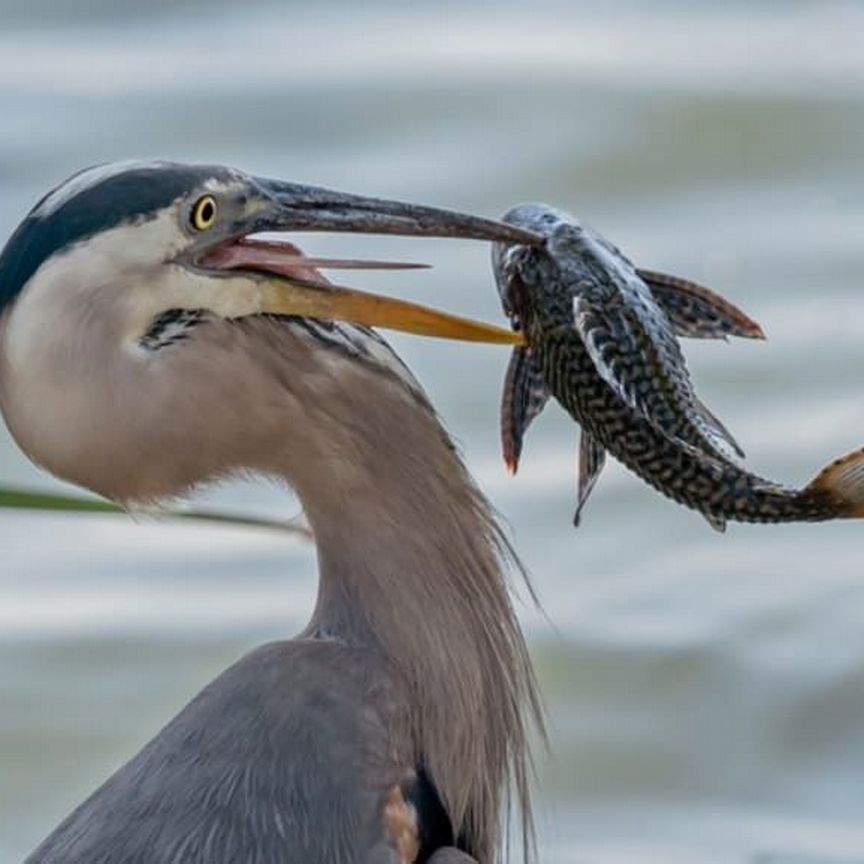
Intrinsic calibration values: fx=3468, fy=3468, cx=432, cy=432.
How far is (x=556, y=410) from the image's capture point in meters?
5.58

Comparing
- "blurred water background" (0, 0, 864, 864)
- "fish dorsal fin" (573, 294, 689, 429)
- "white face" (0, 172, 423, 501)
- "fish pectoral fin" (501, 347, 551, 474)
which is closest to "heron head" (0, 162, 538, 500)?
"white face" (0, 172, 423, 501)

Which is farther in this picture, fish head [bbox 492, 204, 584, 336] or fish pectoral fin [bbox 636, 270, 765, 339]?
fish pectoral fin [bbox 636, 270, 765, 339]

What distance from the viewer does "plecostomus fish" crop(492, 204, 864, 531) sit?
10.7 ft

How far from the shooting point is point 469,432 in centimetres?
551

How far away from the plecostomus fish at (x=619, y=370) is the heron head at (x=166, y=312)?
96 mm

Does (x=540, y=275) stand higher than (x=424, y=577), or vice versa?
(x=540, y=275)

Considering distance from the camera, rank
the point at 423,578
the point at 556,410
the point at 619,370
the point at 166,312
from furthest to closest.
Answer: the point at 556,410
the point at 423,578
the point at 619,370
the point at 166,312

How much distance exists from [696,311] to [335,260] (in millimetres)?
486

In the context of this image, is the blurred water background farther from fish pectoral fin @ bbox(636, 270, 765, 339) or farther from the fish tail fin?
the fish tail fin

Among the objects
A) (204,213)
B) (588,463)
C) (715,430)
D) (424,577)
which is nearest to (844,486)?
(715,430)

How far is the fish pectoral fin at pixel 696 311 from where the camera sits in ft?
11.3

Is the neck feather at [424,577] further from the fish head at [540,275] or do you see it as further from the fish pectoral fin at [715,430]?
the fish pectoral fin at [715,430]

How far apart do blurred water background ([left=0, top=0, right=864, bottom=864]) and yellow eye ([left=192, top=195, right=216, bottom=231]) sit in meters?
1.67

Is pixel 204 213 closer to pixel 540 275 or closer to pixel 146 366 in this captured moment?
pixel 146 366
